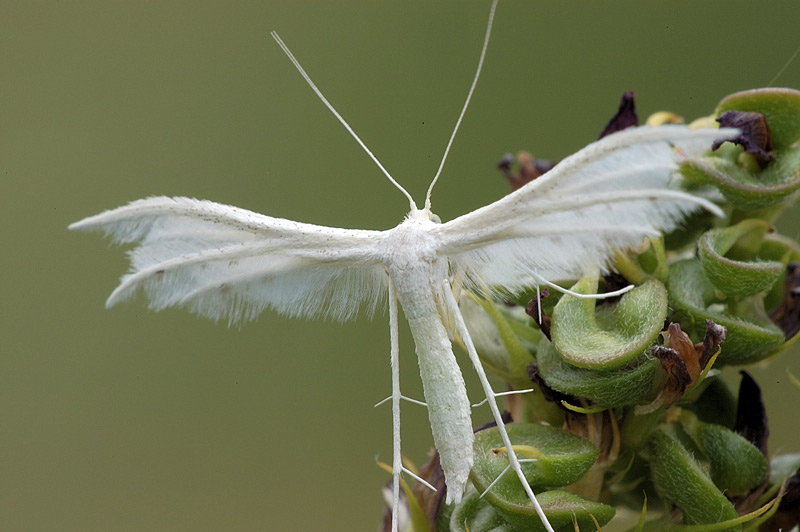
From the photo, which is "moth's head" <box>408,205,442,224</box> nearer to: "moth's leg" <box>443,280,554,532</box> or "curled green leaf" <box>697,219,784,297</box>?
"moth's leg" <box>443,280,554,532</box>

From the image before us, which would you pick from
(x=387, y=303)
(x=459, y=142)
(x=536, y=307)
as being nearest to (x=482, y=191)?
(x=459, y=142)

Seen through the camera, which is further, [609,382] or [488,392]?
[488,392]

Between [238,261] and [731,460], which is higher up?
[238,261]

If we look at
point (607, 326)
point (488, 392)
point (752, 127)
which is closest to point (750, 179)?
point (752, 127)

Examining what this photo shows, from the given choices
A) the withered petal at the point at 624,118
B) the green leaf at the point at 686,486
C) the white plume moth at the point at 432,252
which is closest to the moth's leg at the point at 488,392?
the white plume moth at the point at 432,252

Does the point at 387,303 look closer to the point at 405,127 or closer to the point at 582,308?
the point at 582,308

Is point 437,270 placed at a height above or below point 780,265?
above

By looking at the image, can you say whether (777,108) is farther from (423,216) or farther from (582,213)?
(423,216)
